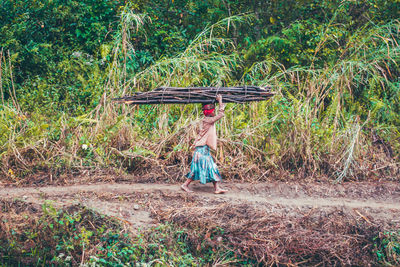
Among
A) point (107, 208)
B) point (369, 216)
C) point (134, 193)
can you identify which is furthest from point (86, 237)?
point (369, 216)

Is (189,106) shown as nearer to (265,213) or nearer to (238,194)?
(238,194)

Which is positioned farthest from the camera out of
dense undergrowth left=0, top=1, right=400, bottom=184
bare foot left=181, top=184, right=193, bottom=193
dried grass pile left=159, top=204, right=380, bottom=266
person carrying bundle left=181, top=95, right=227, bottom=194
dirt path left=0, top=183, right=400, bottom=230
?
dense undergrowth left=0, top=1, right=400, bottom=184

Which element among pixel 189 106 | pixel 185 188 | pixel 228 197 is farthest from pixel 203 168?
pixel 189 106

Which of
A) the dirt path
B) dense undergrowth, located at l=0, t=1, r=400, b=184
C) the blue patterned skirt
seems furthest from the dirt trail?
dense undergrowth, located at l=0, t=1, r=400, b=184

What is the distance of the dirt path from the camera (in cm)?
524

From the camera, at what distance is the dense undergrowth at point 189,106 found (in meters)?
6.39

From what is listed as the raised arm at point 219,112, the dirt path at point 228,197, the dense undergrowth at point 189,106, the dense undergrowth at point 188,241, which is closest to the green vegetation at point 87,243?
the dense undergrowth at point 188,241

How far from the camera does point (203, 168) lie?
18.3ft

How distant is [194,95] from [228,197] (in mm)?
1317

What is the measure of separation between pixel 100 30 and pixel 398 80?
569cm

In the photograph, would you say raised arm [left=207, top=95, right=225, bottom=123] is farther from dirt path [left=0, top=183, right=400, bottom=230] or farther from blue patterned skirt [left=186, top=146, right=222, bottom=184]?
dirt path [left=0, top=183, right=400, bottom=230]

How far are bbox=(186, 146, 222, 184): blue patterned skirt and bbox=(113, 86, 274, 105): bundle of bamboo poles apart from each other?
2.12 feet

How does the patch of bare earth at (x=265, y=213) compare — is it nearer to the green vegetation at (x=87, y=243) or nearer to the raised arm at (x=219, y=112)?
the green vegetation at (x=87, y=243)

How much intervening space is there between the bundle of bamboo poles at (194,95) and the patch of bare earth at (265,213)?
115cm
